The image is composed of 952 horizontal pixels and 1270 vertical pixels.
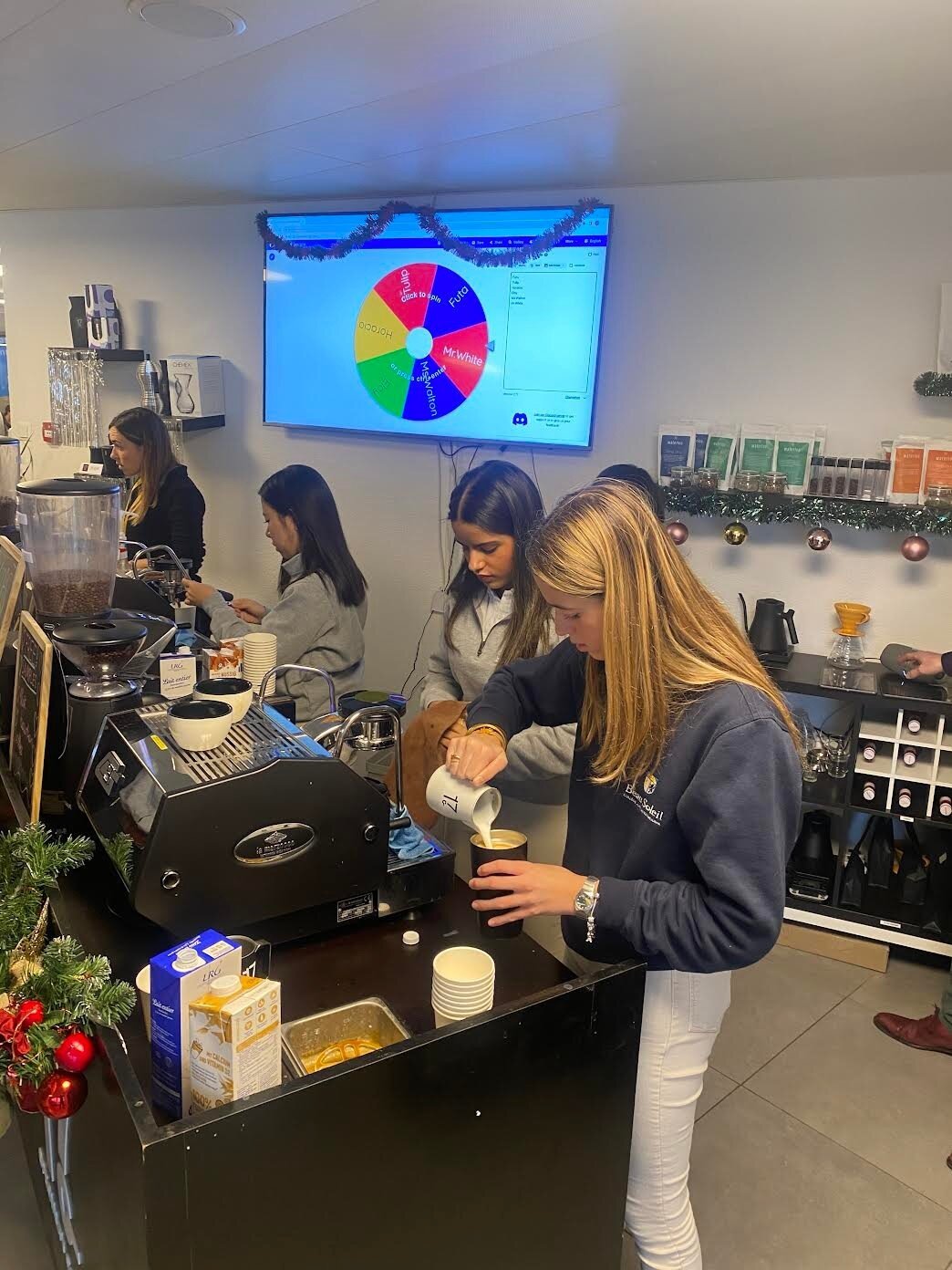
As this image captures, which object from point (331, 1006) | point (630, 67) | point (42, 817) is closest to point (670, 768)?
point (331, 1006)

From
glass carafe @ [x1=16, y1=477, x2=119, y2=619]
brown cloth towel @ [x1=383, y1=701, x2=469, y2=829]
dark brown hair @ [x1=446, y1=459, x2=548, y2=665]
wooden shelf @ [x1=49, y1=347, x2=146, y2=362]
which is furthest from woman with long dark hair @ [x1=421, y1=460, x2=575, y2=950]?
wooden shelf @ [x1=49, y1=347, x2=146, y2=362]

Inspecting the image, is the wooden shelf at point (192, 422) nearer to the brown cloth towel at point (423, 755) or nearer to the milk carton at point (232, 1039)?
the brown cloth towel at point (423, 755)

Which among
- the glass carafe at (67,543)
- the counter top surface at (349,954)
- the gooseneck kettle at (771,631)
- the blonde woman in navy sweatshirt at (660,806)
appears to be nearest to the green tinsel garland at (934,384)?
the gooseneck kettle at (771,631)

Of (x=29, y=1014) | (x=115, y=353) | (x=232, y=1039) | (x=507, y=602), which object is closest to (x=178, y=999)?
(x=232, y=1039)

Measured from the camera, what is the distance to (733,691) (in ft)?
4.14

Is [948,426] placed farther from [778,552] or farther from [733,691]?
[733,691]

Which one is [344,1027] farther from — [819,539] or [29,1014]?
[819,539]

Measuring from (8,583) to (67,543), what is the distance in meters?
0.17

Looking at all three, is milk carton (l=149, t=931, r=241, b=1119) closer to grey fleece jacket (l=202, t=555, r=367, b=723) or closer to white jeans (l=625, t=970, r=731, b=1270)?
white jeans (l=625, t=970, r=731, b=1270)

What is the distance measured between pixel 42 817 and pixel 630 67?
6.52 ft

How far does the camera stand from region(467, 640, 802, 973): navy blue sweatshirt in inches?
46.8

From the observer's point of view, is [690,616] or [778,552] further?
[778,552]

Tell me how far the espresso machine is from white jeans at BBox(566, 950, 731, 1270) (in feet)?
1.35

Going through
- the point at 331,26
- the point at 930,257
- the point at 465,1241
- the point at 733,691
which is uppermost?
the point at 331,26
